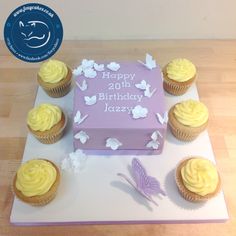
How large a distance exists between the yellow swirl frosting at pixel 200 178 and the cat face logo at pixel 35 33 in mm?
600

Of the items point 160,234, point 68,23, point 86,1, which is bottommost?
point 160,234

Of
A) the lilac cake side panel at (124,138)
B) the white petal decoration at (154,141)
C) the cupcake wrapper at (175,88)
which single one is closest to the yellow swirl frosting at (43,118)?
the lilac cake side panel at (124,138)

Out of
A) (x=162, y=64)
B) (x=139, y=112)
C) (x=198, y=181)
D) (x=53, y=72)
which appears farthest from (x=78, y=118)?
(x=162, y=64)

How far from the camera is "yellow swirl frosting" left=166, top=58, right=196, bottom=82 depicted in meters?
1.33

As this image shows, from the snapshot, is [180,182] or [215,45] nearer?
[180,182]

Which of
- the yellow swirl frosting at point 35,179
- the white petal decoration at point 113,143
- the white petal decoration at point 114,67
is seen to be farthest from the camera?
the white petal decoration at point 114,67

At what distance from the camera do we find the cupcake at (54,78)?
132cm

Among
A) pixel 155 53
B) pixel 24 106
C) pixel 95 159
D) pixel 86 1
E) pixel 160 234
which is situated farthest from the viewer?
pixel 155 53

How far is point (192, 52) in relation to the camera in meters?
1.64

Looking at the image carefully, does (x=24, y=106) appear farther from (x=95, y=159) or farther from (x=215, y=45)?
(x=215, y=45)

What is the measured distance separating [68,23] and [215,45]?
2.20 feet

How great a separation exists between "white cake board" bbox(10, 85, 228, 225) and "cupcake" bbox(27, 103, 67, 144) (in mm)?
61

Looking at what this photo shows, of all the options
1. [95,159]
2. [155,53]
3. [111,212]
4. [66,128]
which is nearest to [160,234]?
[111,212]

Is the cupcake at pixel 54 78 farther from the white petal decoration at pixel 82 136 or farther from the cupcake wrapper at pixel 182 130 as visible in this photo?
the cupcake wrapper at pixel 182 130
